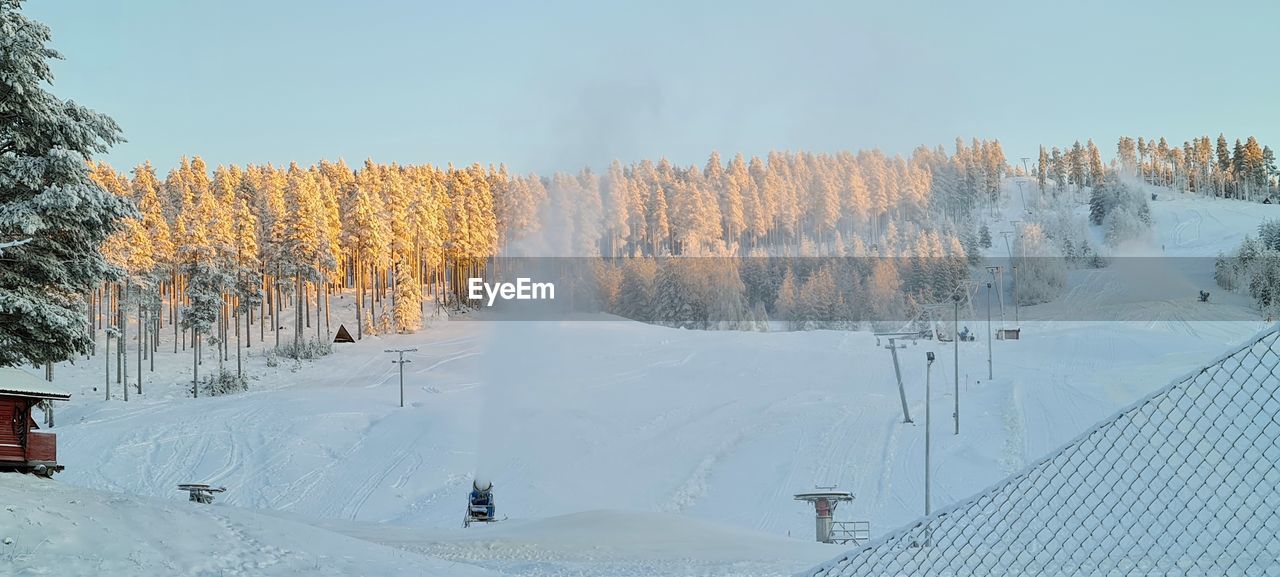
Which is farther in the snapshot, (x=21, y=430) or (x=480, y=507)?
(x=480, y=507)

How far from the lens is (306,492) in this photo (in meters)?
38.6

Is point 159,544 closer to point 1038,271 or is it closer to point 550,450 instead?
point 550,450

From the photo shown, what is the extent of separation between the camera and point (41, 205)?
17609mm

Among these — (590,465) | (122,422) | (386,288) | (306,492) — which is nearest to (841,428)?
(590,465)

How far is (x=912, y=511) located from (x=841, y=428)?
476 inches

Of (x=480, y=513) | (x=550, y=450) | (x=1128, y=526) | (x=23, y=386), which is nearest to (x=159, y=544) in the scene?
(x=23, y=386)

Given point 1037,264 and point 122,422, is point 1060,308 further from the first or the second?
point 122,422

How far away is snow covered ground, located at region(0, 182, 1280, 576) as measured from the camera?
43.0 ft

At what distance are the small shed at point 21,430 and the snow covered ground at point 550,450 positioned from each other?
294 centimetres

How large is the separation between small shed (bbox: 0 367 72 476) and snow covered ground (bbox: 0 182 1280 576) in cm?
294

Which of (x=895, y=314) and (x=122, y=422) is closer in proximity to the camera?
(x=122, y=422)

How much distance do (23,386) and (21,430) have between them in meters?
0.76

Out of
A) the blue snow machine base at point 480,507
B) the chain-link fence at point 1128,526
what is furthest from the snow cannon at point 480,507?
the chain-link fence at point 1128,526

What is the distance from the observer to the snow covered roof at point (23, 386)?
17672mm
